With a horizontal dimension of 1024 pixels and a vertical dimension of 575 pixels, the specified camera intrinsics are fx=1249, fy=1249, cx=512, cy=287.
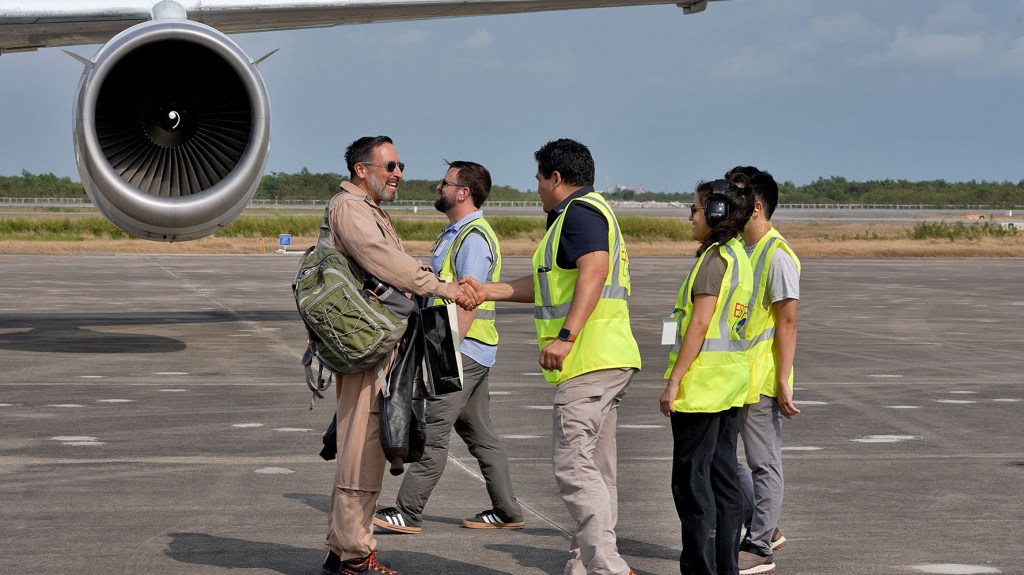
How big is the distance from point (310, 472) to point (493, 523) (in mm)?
1521

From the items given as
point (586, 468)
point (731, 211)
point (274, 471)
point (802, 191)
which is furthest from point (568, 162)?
point (802, 191)

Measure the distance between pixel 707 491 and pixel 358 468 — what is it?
1406 mm

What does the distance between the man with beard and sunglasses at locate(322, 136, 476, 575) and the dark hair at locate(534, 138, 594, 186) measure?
0.67 metres

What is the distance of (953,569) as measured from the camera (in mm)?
5207

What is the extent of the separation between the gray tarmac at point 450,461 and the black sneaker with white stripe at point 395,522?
0.10 metres

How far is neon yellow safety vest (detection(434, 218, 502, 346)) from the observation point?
6.29 m

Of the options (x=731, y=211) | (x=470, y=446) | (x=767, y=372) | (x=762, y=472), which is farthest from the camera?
(x=470, y=446)

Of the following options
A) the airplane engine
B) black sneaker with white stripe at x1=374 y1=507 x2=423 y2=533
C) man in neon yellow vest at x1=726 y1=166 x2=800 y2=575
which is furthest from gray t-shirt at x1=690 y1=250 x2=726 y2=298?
the airplane engine

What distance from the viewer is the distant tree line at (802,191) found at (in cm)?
10288

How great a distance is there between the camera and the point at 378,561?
17.9ft

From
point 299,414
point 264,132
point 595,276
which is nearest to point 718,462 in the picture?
point 595,276

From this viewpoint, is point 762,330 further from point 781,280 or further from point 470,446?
point 470,446

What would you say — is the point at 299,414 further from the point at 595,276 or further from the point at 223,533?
the point at 595,276

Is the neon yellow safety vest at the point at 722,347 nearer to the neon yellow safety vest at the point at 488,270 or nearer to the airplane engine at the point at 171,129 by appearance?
the neon yellow safety vest at the point at 488,270
